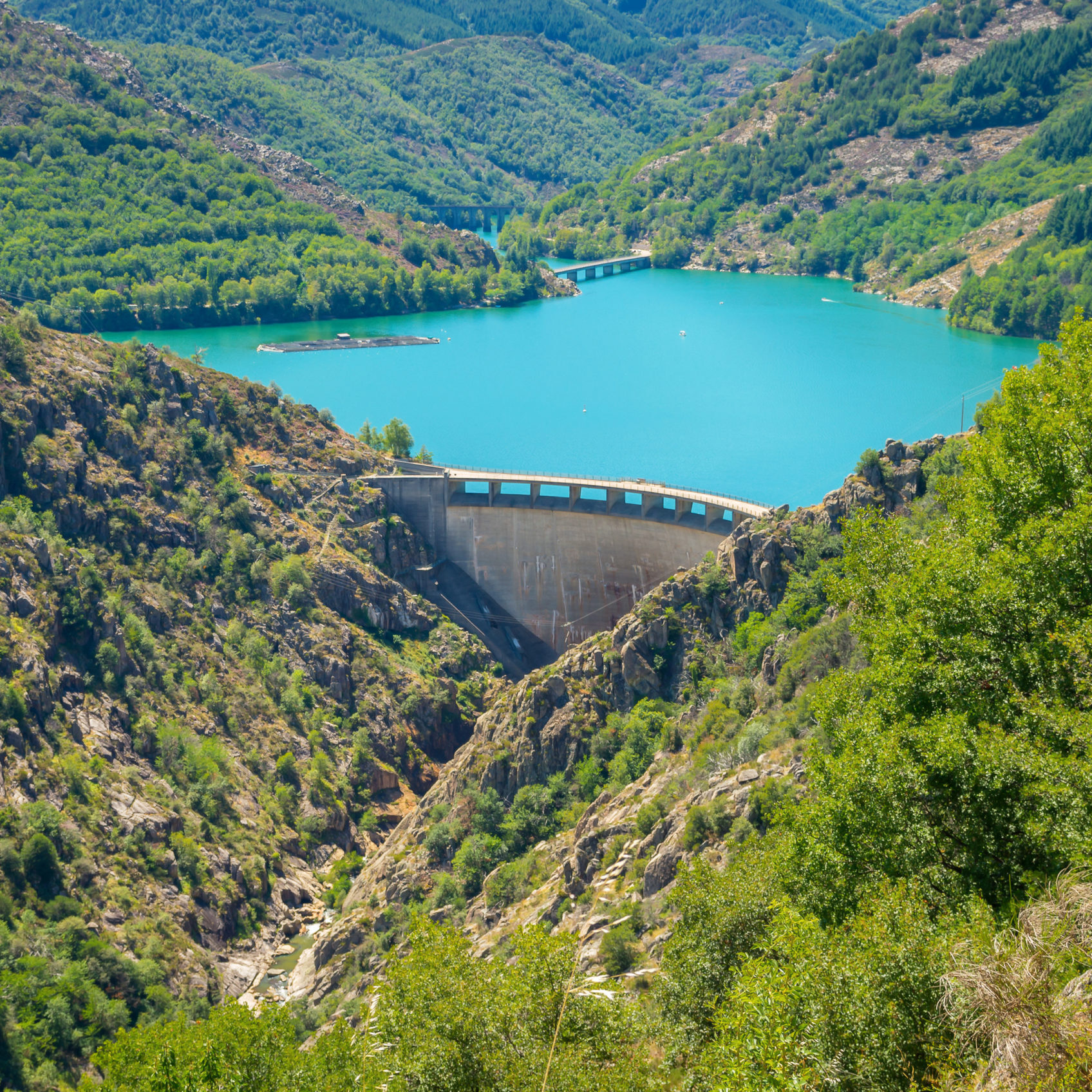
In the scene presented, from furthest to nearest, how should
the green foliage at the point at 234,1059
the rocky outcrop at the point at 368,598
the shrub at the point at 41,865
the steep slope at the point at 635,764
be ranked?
the rocky outcrop at the point at 368,598, the shrub at the point at 41,865, the steep slope at the point at 635,764, the green foliage at the point at 234,1059

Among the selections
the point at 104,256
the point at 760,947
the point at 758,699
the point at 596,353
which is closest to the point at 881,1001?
the point at 760,947

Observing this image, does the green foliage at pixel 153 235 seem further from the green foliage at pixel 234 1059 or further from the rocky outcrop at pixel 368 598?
the green foliage at pixel 234 1059

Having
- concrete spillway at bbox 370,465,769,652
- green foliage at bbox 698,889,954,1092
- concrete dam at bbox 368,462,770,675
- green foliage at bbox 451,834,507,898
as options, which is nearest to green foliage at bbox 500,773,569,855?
green foliage at bbox 451,834,507,898

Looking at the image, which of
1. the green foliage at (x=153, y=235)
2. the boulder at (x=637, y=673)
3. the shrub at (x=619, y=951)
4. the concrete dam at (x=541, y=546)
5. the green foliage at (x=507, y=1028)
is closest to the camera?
the green foliage at (x=507, y=1028)

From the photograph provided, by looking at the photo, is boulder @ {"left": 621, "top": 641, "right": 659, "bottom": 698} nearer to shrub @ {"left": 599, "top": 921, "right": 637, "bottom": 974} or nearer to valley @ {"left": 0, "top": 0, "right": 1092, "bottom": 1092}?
valley @ {"left": 0, "top": 0, "right": 1092, "bottom": 1092}

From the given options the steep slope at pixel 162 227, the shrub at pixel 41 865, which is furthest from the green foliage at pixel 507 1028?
the steep slope at pixel 162 227

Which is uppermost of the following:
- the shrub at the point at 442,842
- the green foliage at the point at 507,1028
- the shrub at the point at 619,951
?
the green foliage at the point at 507,1028
